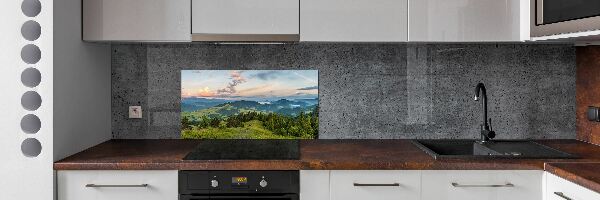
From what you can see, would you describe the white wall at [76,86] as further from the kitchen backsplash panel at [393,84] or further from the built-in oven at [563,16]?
the built-in oven at [563,16]

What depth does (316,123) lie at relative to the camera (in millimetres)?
3188

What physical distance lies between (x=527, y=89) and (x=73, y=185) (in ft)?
7.36

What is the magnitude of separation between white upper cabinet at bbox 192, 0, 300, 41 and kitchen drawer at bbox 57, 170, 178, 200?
26.5 inches

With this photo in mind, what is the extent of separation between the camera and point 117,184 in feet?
8.08

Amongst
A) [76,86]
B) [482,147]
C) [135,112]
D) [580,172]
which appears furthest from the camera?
[135,112]

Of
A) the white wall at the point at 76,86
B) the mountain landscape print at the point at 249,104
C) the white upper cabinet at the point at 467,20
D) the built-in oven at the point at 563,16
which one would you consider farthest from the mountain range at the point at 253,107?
the built-in oven at the point at 563,16

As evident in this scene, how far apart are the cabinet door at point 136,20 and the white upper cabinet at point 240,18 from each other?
0.06 metres

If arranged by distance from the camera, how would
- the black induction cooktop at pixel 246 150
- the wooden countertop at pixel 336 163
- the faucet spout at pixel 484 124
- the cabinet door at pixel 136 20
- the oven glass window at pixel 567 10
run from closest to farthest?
the oven glass window at pixel 567 10 → the wooden countertop at pixel 336 163 → the black induction cooktop at pixel 246 150 → the cabinet door at pixel 136 20 → the faucet spout at pixel 484 124

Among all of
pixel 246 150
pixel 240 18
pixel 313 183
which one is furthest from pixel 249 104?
pixel 313 183

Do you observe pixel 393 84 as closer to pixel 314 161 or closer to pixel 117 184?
pixel 314 161
